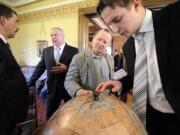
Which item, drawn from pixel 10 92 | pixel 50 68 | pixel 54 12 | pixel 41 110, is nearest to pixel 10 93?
pixel 10 92

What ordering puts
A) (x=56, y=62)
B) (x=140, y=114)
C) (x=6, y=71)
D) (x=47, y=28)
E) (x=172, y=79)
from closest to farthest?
(x=172, y=79)
(x=140, y=114)
(x=6, y=71)
(x=56, y=62)
(x=47, y=28)

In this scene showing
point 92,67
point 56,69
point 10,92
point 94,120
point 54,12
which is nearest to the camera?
point 94,120

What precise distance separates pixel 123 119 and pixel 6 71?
1118 mm

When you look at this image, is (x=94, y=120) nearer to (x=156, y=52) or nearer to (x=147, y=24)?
(x=156, y=52)

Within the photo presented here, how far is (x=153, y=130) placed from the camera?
104 centimetres

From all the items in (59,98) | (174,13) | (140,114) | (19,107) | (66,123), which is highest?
(174,13)

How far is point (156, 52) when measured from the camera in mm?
902

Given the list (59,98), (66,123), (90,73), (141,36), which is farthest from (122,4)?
(59,98)

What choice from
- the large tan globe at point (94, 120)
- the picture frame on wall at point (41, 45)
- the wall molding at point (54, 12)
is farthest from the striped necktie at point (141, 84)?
the picture frame on wall at point (41, 45)

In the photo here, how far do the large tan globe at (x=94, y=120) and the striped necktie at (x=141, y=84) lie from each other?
0.83ft

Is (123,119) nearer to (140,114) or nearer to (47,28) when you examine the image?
(140,114)

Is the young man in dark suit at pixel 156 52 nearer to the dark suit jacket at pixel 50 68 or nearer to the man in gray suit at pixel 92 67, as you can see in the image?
the man in gray suit at pixel 92 67

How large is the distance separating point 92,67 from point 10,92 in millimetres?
719

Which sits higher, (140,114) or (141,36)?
(141,36)
